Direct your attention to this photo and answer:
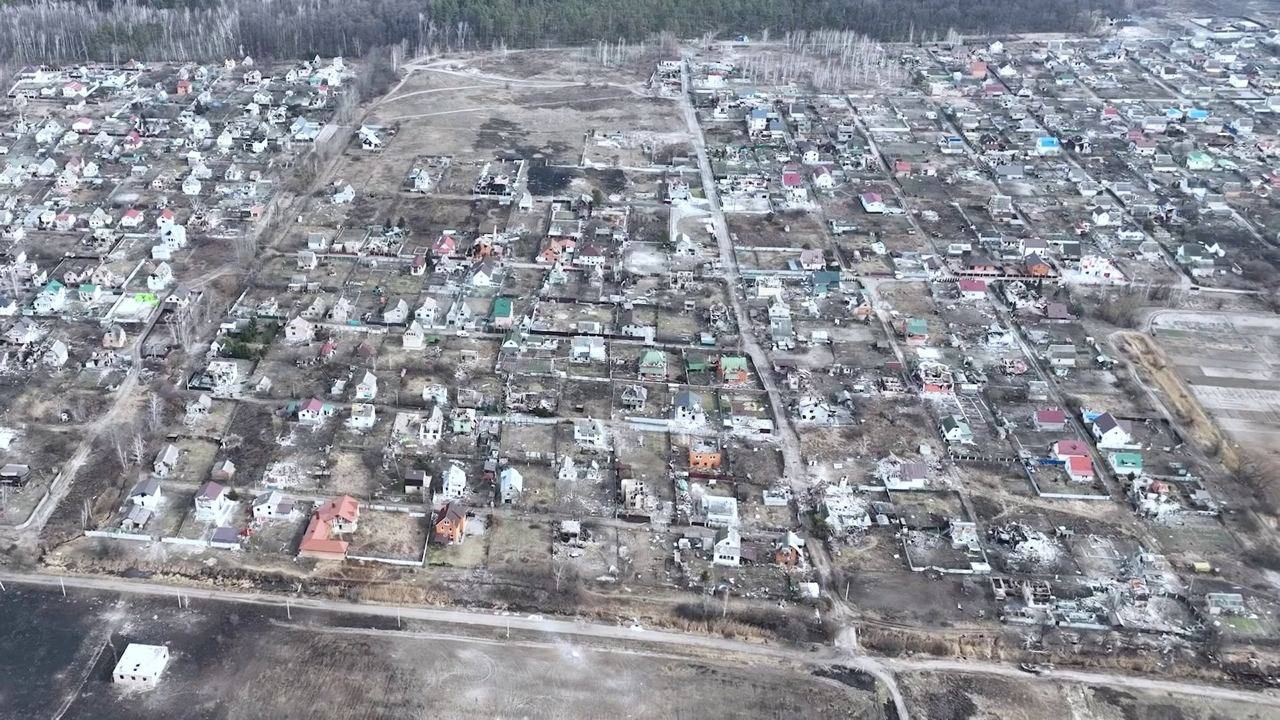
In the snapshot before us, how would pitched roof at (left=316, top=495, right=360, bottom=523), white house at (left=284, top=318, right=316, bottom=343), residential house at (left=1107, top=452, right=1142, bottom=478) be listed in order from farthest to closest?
white house at (left=284, top=318, right=316, bottom=343)
residential house at (left=1107, top=452, right=1142, bottom=478)
pitched roof at (left=316, top=495, right=360, bottom=523)

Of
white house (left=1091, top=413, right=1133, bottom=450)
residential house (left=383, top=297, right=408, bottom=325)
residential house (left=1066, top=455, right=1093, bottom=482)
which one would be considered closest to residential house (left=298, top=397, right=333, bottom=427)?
residential house (left=383, top=297, right=408, bottom=325)

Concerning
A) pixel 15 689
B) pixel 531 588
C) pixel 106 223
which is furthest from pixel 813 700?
pixel 106 223

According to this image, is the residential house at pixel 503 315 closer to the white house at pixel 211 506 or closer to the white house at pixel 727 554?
the white house at pixel 211 506

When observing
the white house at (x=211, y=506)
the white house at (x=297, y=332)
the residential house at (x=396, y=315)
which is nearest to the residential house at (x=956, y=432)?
the residential house at (x=396, y=315)

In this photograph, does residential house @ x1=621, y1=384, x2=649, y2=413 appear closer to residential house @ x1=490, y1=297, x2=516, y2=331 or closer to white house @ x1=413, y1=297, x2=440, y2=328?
residential house @ x1=490, y1=297, x2=516, y2=331

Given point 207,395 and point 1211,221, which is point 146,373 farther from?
point 1211,221
